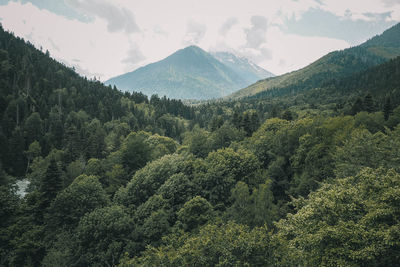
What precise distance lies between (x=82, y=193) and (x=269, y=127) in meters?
49.1

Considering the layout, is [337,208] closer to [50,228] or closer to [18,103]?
[50,228]

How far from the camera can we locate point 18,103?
104500 millimetres

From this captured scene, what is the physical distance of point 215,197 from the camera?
1796 inches

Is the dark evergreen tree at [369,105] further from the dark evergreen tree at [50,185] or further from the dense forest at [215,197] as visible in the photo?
the dark evergreen tree at [50,185]

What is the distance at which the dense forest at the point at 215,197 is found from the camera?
18.4 m

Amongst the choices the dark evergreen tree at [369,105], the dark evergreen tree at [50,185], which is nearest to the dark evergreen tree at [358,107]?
the dark evergreen tree at [369,105]

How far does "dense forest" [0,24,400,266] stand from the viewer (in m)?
18.4

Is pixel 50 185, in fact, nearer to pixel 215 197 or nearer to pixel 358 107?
pixel 215 197

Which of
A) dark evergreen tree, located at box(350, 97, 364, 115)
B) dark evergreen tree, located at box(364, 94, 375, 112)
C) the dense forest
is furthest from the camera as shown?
dark evergreen tree, located at box(350, 97, 364, 115)

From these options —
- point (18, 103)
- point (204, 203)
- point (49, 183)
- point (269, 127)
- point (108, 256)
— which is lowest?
point (108, 256)

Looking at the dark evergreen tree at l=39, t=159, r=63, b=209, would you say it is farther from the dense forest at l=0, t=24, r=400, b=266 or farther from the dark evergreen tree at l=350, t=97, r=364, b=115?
the dark evergreen tree at l=350, t=97, r=364, b=115

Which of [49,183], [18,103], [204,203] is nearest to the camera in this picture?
[204,203]

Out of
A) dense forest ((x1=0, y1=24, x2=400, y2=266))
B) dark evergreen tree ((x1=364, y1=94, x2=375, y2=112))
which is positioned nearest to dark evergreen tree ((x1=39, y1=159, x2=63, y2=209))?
dense forest ((x1=0, y1=24, x2=400, y2=266))

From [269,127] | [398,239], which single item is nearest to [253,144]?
[269,127]
